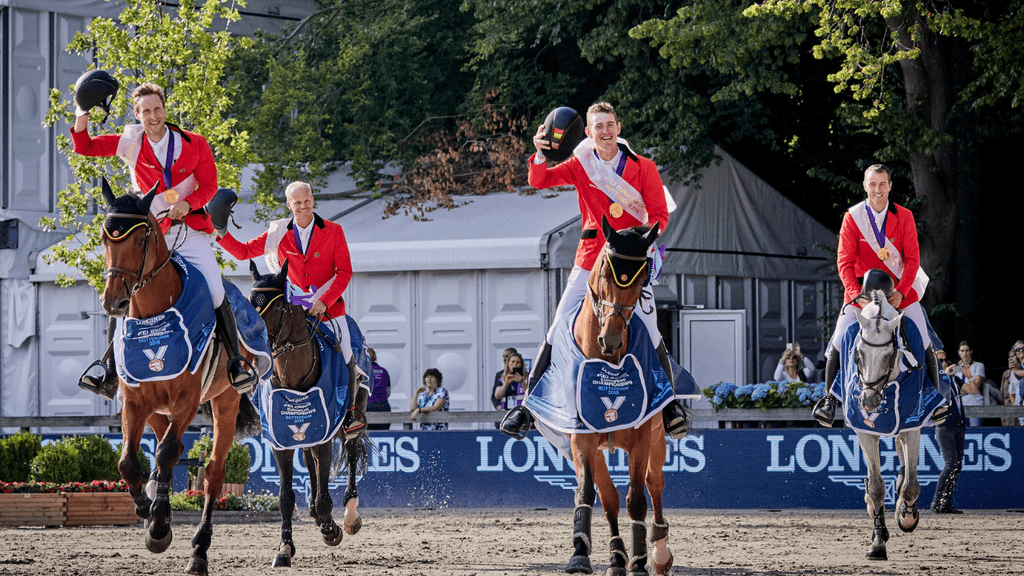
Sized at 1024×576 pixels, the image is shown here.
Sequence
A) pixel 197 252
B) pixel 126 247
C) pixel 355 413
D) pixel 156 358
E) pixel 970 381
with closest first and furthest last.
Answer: pixel 126 247 → pixel 156 358 → pixel 197 252 → pixel 355 413 → pixel 970 381

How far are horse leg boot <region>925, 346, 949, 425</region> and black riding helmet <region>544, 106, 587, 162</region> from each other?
426 centimetres

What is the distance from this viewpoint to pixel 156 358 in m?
8.77

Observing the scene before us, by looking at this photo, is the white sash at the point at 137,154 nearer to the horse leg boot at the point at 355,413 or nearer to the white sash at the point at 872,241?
the horse leg boot at the point at 355,413

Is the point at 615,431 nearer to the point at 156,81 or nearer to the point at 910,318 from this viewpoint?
the point at 910,318

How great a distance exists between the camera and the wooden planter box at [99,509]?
1502 cm

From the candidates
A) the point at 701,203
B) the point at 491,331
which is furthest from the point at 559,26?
the point at 491,331

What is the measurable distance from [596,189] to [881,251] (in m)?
3.40

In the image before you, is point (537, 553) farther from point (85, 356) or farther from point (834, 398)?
point (85, 356)

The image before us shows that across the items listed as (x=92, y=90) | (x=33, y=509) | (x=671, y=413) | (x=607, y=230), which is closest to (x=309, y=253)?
(x=92, y=90)

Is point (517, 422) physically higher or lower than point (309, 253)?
lower

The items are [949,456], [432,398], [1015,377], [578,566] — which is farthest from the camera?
[432,398]

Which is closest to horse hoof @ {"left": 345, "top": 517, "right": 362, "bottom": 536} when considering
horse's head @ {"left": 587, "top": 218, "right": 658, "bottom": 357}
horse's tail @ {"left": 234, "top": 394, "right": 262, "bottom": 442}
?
horse's tail @ {"left": 234, "top": 394, "right": 262, "bottom": 442}

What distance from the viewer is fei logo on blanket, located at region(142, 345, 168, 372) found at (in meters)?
8.77

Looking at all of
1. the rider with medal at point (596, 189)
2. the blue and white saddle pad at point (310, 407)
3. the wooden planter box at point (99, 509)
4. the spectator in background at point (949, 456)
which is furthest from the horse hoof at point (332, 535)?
the spectator in background at point (949, 456)
